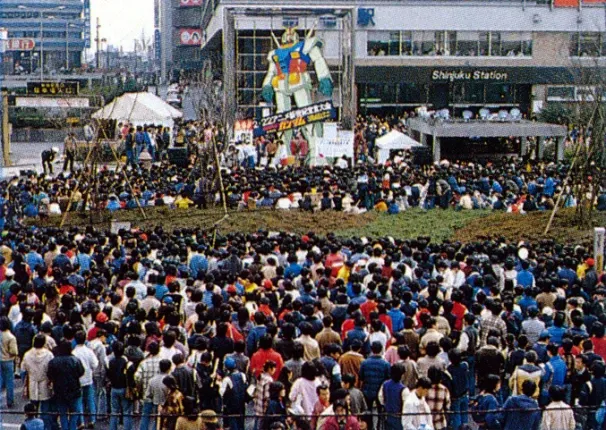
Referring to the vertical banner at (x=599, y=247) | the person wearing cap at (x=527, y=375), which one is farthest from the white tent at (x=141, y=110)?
the person wearing cap at (x=527, y=375)

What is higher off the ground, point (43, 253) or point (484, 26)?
point (484, 26)

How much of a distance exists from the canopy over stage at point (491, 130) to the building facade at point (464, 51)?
627 inches

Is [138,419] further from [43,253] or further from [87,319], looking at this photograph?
[43,253]

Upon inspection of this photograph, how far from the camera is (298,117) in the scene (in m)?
32.4

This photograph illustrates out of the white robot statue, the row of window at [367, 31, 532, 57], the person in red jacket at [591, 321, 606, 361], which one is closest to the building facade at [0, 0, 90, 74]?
the row of window at [367, 31, 532, 57]

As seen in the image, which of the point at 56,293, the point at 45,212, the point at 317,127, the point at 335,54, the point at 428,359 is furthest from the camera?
the point at 335,54

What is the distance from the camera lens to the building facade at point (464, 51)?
181 feet

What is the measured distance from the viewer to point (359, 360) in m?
11.1

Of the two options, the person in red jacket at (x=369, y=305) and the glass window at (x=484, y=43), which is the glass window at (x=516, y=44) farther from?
the person in red jacket at (x=369, y=305)

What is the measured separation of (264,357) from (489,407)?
2.45 meters

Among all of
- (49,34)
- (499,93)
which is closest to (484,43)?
(499,93)

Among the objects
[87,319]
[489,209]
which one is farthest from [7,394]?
[489,209]

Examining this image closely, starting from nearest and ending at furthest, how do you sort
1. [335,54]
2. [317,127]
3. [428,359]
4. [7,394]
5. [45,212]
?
1. [428,359]
2. [7,394]
3. [45,212]
4. [317,127]
5. [335,54]

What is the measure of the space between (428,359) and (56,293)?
5.77m
